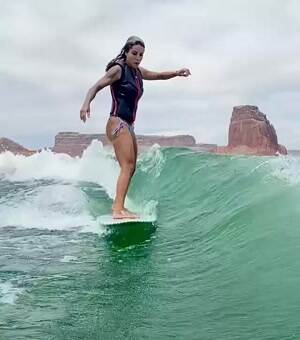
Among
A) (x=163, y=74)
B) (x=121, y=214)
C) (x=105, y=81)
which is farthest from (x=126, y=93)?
(x=121, y=214)

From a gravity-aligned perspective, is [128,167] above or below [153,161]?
below

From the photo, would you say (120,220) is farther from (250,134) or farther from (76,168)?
(250,134)

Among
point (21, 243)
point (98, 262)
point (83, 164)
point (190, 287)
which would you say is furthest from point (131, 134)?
point (83, 164)

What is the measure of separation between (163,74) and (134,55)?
24.2 inches

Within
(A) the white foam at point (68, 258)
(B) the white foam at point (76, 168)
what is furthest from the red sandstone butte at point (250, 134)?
(A) the white foam at point (68, 258)

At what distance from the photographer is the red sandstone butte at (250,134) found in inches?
2724

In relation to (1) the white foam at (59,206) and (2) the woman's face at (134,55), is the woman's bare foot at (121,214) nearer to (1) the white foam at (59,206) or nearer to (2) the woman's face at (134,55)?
(1) the white foam at (59,206)

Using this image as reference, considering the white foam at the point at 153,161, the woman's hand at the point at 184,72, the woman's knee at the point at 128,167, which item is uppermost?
the white foam at the point at 153,161

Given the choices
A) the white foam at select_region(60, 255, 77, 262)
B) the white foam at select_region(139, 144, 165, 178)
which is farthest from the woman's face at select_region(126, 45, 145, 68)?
the white foam at select_region(139, 144, 165, 178)

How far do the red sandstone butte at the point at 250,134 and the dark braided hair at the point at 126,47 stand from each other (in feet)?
196

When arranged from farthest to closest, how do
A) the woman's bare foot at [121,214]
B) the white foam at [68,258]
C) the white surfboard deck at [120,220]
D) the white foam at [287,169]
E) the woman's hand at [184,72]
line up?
the woman's hand at [184,72] → the woman's bare foot at [121,214] → the white surfboard deck at [120,220] → the white foam at [287,169] → the white foam at [68,258]

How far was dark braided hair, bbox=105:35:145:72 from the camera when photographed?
7.09 m

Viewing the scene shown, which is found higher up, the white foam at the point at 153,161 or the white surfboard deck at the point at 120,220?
the white foam at the point at 153,161

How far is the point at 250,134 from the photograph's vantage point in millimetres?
71875
